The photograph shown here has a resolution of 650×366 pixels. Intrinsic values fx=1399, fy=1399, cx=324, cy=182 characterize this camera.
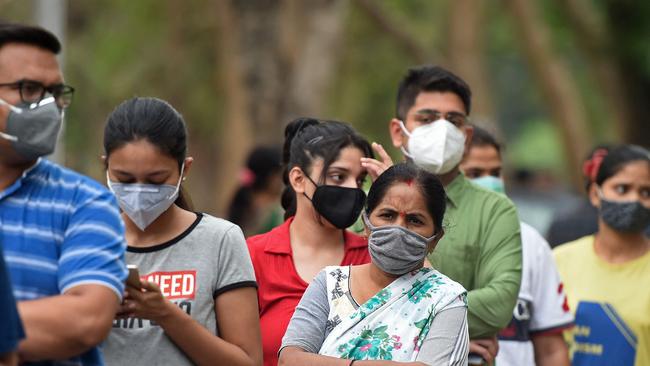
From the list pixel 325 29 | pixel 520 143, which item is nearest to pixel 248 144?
pixel 325 29

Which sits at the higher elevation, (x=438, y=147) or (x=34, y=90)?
(x=34, y=90)

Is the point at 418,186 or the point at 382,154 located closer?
the point at 418,186

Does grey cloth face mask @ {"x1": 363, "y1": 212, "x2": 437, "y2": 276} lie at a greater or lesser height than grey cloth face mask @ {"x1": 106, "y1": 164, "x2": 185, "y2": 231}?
lesser

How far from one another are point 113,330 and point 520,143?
202 feet

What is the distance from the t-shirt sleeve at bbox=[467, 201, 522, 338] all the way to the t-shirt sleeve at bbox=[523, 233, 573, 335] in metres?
0.79

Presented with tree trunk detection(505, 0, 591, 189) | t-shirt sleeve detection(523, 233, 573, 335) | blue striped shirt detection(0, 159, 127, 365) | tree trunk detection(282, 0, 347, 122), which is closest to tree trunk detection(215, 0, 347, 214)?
tree trunk detection(282, 0, 347, 122)

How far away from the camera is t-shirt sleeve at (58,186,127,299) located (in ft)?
12.3

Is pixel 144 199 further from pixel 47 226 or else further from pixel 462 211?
pixel 462 211

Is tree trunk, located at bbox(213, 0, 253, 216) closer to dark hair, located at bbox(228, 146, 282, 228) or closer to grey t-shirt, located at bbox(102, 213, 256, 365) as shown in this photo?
dark hair, located at bbox(228, 146, 282, 228)

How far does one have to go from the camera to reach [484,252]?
5848 mm

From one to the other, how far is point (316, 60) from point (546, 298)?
10331 millimetres

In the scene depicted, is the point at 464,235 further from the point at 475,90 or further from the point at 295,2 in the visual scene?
the point at 475,90

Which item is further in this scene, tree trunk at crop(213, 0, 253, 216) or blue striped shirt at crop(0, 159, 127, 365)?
tree trunk at crop(213, 0, 253, 216)

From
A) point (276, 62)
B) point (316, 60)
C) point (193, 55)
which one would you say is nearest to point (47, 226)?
point (276, 62)
